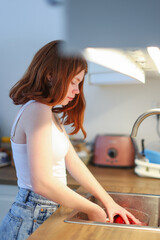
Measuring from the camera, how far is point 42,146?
2.85ft

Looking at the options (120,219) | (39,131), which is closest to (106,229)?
(120,219)

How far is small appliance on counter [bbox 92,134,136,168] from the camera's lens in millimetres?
1853

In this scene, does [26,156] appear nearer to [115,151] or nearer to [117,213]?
[117,213]

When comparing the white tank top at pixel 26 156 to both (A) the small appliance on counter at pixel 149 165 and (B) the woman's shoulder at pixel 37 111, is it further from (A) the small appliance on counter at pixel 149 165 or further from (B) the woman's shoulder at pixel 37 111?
(A) the small appliance on counter at pixel 149 165

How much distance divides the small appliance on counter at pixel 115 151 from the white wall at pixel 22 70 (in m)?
0.15

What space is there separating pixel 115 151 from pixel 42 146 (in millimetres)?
1050

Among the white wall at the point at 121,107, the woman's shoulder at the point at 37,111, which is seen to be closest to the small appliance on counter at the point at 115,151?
the white wall at the point at 121,107

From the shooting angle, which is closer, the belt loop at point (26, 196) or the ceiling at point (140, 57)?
the ceiling at point (140, 57)

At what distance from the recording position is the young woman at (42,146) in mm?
879

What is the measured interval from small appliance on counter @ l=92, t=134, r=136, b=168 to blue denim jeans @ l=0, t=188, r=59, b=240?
868 mm

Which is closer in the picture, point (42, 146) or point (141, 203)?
point (42, 146)

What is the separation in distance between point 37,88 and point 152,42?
32.5 inches

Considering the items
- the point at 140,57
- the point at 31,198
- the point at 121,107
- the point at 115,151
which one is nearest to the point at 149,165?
the point at 115,151

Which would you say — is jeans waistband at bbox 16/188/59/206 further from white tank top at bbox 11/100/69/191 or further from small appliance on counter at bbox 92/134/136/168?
small appliance on counter at bbox 92/134/136/168
